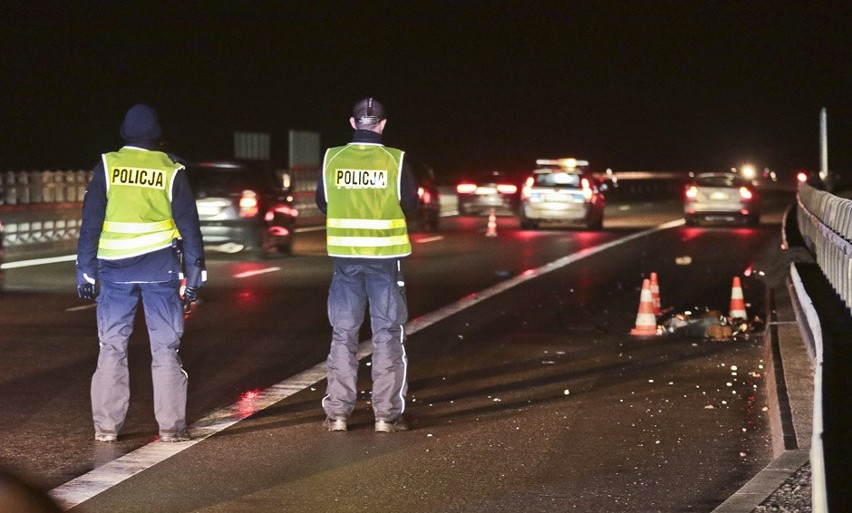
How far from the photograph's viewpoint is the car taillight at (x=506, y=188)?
4038 centimetres

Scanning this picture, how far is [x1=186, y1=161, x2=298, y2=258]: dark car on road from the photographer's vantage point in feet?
75.6

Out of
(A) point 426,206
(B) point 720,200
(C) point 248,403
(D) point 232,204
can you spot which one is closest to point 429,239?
(A) point 426,206

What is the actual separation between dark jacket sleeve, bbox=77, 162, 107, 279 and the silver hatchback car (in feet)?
93.3

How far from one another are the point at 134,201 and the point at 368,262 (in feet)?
4.34

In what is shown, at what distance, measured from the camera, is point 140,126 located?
8336 mm

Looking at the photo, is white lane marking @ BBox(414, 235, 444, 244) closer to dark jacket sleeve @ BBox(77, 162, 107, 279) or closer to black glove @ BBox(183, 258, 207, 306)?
black glove @ BBox(183, 258, 207, 306)

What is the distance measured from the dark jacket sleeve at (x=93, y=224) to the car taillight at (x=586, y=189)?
2514 cm

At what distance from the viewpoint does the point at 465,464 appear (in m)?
7.79

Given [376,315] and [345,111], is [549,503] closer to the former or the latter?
[376,315]

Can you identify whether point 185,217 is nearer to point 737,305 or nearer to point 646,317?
point 646,317

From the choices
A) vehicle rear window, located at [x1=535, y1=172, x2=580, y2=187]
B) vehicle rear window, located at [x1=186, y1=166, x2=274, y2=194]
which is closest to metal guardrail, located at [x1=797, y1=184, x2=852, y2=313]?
vehicle rear window, located at [x1=186, y1=166, x2=274, y2=194]

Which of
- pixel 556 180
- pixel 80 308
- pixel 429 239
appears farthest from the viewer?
pixel 556 180

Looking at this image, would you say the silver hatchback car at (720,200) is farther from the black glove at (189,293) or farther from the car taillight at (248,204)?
the black glove at (189,293)

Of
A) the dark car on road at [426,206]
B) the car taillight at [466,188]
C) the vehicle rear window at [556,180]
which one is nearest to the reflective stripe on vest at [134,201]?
the dark car on road at [426,206]
